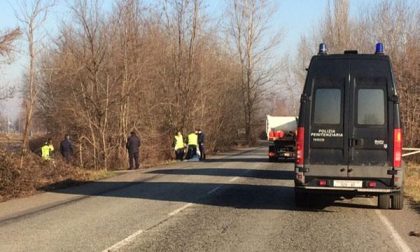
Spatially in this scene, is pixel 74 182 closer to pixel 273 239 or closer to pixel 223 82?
pixel 273 239

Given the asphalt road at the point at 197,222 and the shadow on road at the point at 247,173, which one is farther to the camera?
the shadow on road at the point at 247,173

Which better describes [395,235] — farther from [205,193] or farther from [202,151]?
[202,151]

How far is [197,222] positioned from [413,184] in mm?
9107

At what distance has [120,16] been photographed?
1188 inches

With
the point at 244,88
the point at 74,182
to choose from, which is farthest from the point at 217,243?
the point at 244,88

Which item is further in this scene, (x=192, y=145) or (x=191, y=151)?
(x=191, y=151)

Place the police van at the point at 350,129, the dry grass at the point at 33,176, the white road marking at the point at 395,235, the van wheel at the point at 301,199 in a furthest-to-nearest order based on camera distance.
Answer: the dry grass at the point at 33,176 → the van wheel at the point at 301,199 → the police van at the point at 350,129 → the white road marking at the point at 395,235

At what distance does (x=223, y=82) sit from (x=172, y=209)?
120 feet

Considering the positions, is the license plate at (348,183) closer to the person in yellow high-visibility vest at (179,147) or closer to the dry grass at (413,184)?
the dry grass at (413,184)

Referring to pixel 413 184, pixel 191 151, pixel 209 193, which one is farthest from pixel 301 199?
pixel 191 151

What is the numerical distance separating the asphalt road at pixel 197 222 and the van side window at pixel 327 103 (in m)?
1.93

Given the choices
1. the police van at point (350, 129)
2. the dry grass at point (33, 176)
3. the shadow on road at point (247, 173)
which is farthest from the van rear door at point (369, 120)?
the dry grass at point (33, 176)

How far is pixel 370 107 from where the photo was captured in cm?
1095

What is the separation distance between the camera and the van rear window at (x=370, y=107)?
10898 mm
